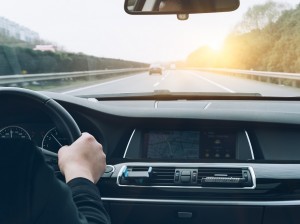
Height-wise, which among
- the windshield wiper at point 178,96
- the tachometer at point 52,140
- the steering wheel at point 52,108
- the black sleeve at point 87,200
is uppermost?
the steering wheel at point 52,108

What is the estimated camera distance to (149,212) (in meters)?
3.95

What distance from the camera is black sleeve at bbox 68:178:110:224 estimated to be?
2.05 meters

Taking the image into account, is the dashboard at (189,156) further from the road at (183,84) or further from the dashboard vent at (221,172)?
the road at (183,84)

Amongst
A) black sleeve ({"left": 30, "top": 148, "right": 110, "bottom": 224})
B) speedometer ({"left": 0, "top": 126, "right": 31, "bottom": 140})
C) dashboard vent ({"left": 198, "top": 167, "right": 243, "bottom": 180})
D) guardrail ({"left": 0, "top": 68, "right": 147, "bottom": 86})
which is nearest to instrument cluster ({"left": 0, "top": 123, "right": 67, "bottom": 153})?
speedometer ({"left": 0, "top": 126, "right": 31, "bottom": 140})

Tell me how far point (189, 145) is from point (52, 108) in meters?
1.35

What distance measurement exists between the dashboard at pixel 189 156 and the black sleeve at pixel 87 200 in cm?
149

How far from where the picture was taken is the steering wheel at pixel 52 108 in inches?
Result: 120

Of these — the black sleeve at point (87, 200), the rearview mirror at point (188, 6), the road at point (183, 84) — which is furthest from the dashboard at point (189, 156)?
the road at point (183, 84)

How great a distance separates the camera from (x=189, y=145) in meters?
4.16

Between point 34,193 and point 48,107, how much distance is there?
134 centimetres

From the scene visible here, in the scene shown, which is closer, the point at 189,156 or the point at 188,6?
the point at 188,6

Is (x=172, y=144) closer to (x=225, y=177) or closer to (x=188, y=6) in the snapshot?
(x=225, y=177)

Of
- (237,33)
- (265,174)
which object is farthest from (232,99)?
(237,33)

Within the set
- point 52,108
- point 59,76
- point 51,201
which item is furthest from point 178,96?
point 59,76
